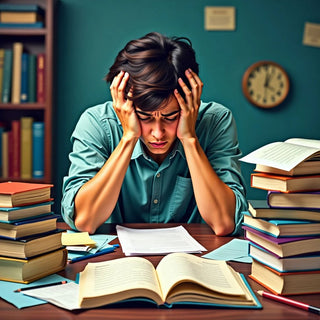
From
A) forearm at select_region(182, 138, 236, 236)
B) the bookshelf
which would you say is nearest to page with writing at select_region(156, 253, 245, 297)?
forearm at select_region(182, 138, 236, 236)

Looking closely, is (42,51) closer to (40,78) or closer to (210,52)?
(40,78)

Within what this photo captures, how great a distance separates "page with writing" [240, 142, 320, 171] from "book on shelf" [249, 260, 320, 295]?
21 cm

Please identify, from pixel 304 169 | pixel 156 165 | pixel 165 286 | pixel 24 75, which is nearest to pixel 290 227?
pixel 304 169

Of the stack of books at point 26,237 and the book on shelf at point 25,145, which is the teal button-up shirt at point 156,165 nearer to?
the stack of books at point 26,237

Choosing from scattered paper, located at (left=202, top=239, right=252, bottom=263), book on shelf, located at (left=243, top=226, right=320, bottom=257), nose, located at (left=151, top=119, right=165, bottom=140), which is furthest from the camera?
nose, located at (left=151, top=119, right=165, bottom=140)

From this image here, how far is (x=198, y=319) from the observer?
79cm

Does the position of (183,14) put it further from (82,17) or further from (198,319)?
(198,319)

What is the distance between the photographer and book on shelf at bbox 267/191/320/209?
92 centimetres

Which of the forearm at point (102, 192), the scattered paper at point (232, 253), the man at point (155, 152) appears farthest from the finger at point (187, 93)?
the scattered paper at point (232, 253)

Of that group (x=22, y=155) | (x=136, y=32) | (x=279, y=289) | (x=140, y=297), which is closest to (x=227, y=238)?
(x=279, y=289)

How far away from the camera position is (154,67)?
62.1 inches

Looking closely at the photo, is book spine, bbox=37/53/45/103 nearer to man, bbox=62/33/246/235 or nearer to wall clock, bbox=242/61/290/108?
man, bbox=62/33/246/235

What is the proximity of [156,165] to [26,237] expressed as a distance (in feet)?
2.72

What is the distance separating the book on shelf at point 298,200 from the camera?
920 millimetres
